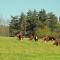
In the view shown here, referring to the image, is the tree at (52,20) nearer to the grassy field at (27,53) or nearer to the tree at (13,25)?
the tree at (13,25)

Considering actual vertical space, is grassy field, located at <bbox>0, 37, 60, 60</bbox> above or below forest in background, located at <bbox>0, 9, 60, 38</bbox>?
below

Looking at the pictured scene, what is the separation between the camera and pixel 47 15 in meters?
66.3

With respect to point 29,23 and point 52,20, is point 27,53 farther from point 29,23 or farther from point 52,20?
point 52,20

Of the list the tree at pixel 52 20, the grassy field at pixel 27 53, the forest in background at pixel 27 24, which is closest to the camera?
the grassy field at pixel 27 53

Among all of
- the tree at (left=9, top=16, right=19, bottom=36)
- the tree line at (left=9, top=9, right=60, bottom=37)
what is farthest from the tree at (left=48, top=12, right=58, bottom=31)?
the tree at (left=9, top=16, right=19, bottom=36)

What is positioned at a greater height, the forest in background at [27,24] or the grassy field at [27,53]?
the forest in background at [27,24]

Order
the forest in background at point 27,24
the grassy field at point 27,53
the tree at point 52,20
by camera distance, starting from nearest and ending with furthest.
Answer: the grassy field at point 27,53, the forest in background at point 27,24, the tree at point 52,20

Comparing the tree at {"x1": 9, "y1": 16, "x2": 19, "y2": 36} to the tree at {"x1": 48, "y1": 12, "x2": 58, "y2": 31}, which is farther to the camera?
the tree at {"x1": 48, "y1": 12, "x2": 58, "y2": 31}

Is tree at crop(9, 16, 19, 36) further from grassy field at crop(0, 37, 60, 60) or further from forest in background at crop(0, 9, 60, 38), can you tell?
grassy field at crop(0, 37, 60, 60)

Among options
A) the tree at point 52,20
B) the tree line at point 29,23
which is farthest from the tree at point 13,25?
the tree at point 52,20

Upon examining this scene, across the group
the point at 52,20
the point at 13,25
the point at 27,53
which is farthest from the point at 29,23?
the point at 27,53

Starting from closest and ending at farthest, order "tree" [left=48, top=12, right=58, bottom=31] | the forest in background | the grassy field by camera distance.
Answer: the grassy field → the forest in background → "tree" [left=48, top=12, right=58, bottom=31]

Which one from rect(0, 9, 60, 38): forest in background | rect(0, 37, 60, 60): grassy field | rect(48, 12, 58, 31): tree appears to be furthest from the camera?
rect(48, 12, 58, 31): tree

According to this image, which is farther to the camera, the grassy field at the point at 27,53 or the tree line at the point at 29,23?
the tree line at the point at 29,23
